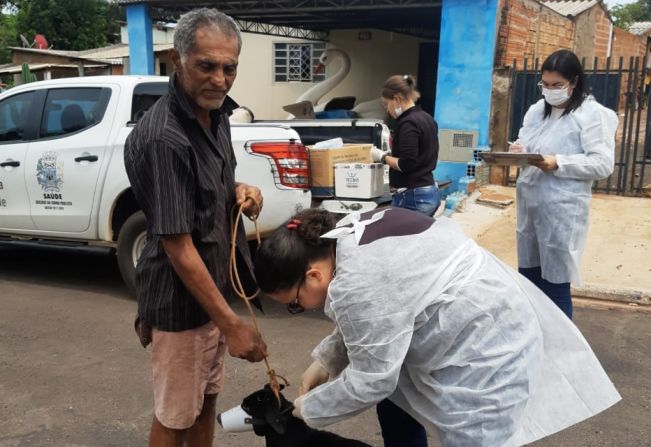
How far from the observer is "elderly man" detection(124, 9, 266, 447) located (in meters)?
2.06

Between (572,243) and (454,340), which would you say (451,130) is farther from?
(454,340)

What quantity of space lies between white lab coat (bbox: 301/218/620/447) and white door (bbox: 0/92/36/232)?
4624 millimetres

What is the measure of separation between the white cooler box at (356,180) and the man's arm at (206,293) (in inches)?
129

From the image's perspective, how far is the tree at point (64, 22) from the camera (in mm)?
35375

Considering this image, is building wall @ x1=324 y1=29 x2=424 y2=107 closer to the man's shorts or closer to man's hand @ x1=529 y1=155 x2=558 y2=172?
man's hand @ x1=529 y1=155 x2=558 y2=172

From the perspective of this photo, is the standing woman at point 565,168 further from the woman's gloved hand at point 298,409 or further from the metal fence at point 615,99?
the metal fence at point 615,99

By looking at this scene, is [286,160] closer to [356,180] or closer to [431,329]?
[356,180]

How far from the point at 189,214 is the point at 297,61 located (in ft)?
57.5

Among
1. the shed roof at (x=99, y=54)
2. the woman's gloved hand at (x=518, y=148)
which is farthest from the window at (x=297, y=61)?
the woman's gloved hand at (x=518, y=148)

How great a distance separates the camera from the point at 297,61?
18922 mm

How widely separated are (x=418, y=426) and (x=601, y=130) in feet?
7.13

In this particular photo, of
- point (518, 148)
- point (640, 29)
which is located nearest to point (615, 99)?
point (518, 148)

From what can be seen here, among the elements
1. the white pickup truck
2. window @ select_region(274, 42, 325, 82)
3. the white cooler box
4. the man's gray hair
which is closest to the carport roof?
window @ select_region(274, 42, 325, 82)

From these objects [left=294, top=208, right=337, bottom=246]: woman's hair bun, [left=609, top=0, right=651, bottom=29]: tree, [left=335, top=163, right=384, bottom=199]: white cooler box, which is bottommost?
[left=335, top=163, right=384, bottom=199]: white cooler box
